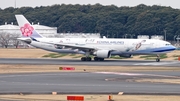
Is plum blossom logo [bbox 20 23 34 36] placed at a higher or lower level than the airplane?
higher

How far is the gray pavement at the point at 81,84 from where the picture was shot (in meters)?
34.8

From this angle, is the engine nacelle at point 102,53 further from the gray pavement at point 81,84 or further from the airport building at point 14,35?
the airport building at point 14,35

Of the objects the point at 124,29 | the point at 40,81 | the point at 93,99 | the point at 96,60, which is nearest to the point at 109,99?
the point at 93,99

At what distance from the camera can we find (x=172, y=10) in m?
176

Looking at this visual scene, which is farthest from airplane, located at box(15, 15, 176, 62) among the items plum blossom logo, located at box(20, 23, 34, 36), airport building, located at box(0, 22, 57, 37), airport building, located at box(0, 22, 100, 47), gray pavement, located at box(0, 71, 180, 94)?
airport building, located at box(0, 22, 57, 37)

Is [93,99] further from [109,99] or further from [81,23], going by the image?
[81,23]

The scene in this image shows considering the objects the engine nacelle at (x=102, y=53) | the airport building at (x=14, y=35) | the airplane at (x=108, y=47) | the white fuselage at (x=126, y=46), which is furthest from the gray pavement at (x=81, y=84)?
the airport building at (x=14, y=35)

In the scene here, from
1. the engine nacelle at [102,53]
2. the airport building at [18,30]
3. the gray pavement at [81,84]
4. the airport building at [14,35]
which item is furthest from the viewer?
the airport building at [18,30]

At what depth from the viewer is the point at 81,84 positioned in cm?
3912

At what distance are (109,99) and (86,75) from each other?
1742 centimetres

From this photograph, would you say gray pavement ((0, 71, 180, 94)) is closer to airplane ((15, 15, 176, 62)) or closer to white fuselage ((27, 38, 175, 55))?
airplane ((15, 15, 176, 62))

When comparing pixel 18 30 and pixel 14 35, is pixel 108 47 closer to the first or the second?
pixel 14 35

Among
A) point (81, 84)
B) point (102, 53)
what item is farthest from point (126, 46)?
point (81, 84)

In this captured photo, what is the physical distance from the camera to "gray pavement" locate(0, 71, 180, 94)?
3478 centimetres
